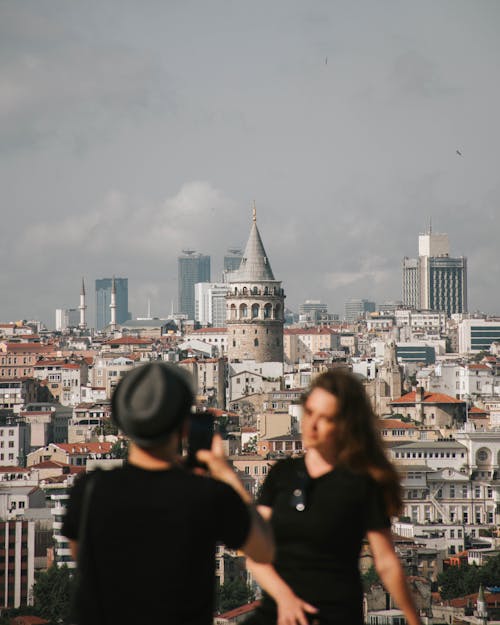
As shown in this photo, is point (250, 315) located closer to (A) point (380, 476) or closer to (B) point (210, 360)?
(B) point (210, 360)

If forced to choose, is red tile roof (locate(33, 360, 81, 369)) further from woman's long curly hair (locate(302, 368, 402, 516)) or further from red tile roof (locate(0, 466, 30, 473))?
woman's long curly hair (locate(302, 368, 402, 516))

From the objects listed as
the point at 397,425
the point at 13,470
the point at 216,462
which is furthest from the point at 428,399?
the point at 216,462

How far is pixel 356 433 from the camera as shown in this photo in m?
5.93

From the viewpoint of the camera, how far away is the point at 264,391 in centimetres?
8256

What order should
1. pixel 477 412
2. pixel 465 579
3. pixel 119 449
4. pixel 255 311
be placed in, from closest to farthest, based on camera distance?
pixel 465 579, pixel 119 449, pixel 477 412, pixel 255 311

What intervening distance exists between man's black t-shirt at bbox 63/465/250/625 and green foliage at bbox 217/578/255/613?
3817 cm

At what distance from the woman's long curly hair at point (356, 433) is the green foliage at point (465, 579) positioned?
129 feet

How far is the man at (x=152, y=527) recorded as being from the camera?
4.79m

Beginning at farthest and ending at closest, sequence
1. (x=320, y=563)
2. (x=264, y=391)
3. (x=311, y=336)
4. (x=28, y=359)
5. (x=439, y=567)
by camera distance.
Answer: (x=311, y=336) < (x=28, y=359) < (x=264, y=391) < (x=439, y=567) < (x=320, y=563)

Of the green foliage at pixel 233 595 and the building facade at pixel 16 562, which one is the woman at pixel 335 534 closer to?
the green foliage at pixel 233 595

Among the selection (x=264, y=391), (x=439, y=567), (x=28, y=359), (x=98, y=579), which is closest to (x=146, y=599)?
(x=98, y=579)

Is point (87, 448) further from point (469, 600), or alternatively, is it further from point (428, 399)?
point (469, 600)

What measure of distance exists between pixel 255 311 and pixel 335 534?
274ft

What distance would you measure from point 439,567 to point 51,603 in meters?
11.4
